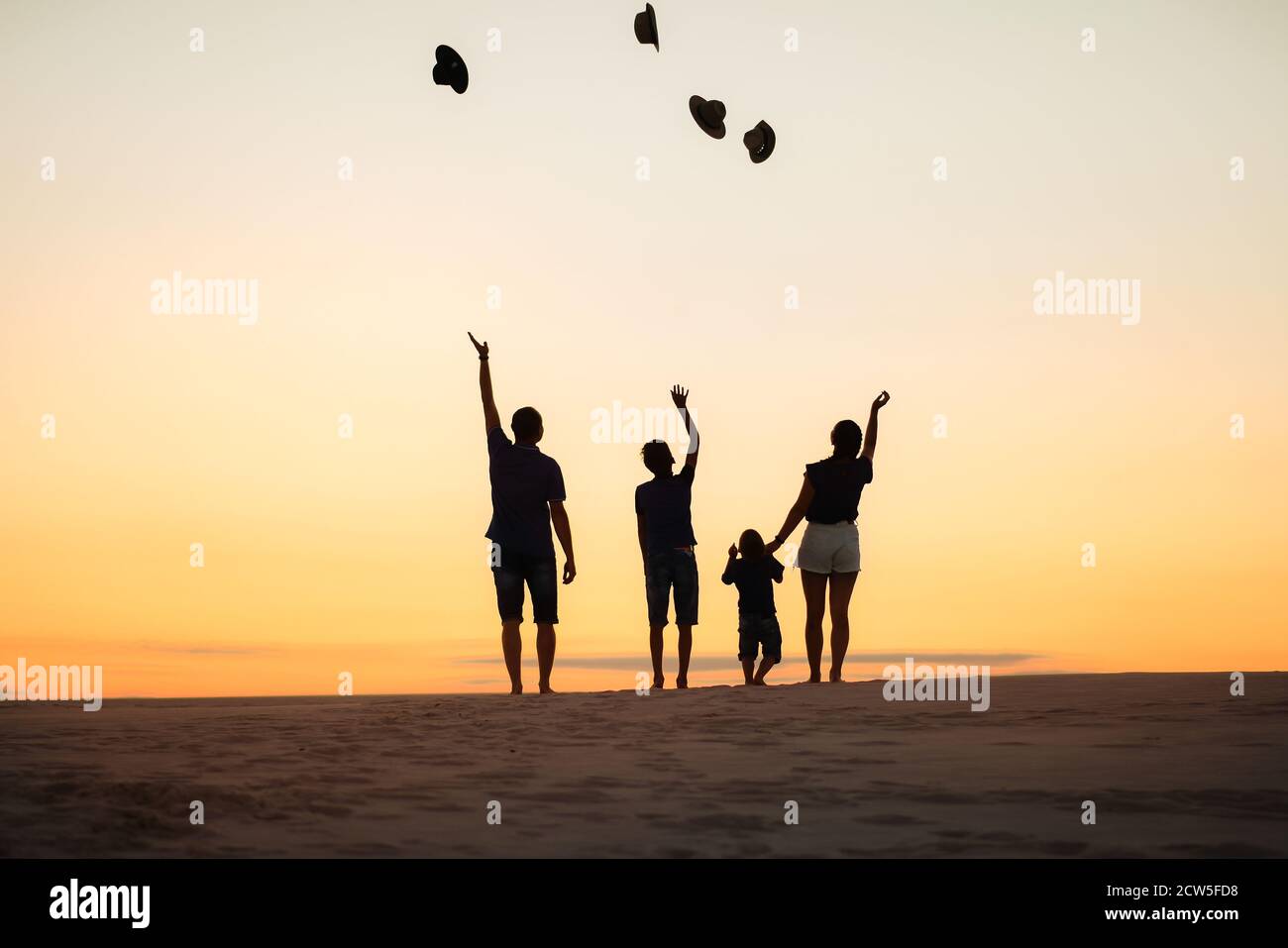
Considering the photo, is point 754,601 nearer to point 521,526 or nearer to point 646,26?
point 521,526

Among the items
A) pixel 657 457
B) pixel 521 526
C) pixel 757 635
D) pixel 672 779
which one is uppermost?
pixel 657 457

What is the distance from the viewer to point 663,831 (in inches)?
177

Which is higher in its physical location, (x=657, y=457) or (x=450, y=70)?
(x=450, y=70)

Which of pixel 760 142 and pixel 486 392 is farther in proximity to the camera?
pixel 760 142

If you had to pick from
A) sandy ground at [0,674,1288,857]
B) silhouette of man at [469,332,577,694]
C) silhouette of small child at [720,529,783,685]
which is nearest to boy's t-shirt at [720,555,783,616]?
silhouette of small child at [720,529,783,685]

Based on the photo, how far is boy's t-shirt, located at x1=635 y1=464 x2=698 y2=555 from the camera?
1016cm

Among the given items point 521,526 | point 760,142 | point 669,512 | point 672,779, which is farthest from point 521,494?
point 760,142

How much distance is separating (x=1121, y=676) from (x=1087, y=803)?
483 cm

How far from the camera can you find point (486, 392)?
9.87m

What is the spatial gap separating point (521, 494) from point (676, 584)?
4.36 ft
